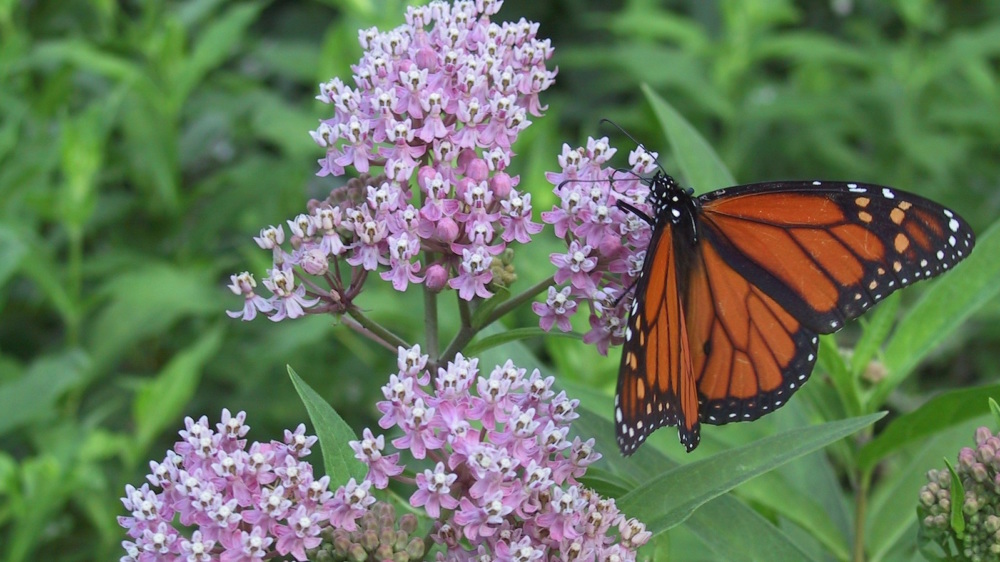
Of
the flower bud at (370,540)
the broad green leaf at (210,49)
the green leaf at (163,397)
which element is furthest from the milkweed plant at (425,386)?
the broad green leaf at (210,49)

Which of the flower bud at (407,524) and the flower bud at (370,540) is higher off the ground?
the flower bud at (407,524)

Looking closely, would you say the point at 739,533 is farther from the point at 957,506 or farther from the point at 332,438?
the point at 332,438

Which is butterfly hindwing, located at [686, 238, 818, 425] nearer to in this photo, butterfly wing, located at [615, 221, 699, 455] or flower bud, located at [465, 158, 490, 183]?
butterfly wing, located at [615, 221, 699, 455]

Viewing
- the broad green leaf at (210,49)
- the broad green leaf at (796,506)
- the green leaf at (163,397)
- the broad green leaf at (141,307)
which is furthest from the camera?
the broad green leaf at (210,49)

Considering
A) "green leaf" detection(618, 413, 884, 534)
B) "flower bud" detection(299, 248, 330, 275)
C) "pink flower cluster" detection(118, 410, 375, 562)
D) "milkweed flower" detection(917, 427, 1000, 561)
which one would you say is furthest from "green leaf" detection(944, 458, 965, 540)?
"flower bud" detection(299, 248, 330, 275)

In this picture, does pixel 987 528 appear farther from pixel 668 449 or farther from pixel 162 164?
pixel 162 164

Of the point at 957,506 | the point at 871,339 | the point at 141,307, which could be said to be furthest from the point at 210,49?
the point at 957,506

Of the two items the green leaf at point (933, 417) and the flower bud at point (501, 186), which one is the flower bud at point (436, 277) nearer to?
the flower bud at point (501, 186)
